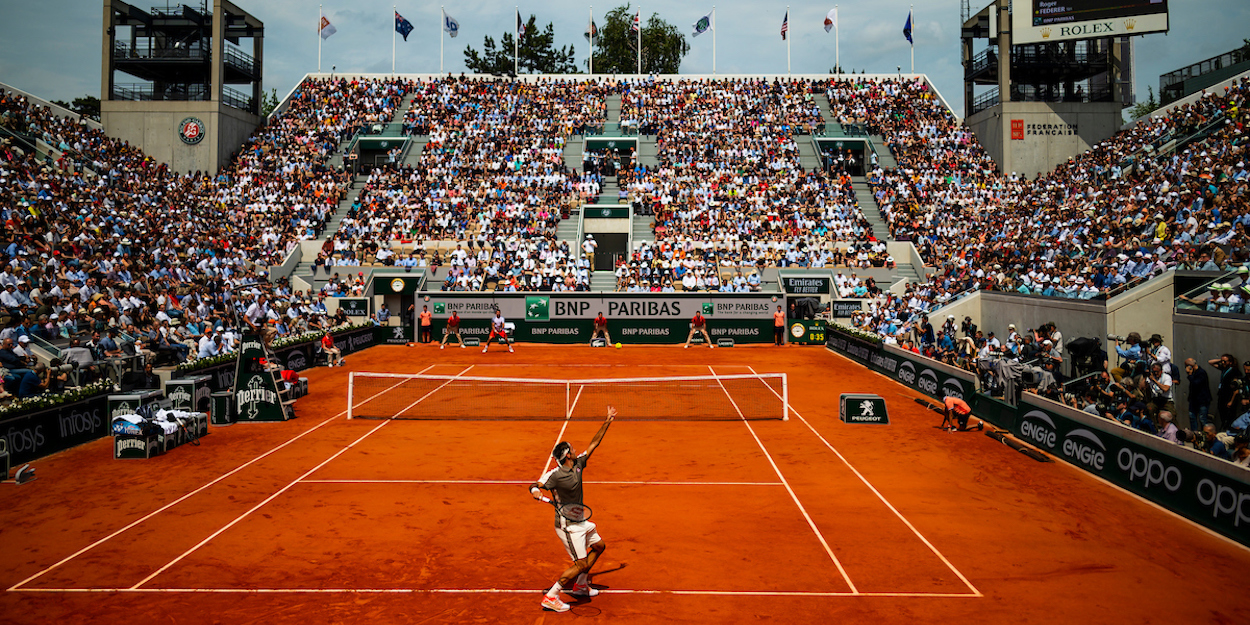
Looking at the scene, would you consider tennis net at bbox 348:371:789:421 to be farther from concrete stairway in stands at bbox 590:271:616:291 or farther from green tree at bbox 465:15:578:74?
green tree at bbox 465:15:578:74

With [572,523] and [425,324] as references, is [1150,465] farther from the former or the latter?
[425,324]

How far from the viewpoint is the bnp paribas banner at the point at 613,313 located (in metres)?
34.1

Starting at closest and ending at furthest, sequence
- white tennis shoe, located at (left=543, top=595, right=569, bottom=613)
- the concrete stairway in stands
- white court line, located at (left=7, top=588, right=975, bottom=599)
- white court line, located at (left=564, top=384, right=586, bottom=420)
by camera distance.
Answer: white tennis shoe, located at (left=543, top=595, right=569, bottom=613) < white court line, located at (left=7, top=588, right=975, bottom=599) < white court line, located at (left=564, top=384, right=586, bottom=420) < the concrete stairway in stands

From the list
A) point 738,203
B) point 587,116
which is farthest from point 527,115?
point 738,203

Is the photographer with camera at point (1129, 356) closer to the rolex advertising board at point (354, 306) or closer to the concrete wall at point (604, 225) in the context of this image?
the concrete wall at point (604, 225)

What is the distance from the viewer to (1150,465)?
12.0 m

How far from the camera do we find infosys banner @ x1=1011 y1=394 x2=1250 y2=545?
33.8 ft

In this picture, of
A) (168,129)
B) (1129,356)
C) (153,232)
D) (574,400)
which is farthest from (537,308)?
(168,129)

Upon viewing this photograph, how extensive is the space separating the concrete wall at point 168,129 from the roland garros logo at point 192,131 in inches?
7.9

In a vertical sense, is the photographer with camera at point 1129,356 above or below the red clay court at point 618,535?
above

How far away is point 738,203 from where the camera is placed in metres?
42.3

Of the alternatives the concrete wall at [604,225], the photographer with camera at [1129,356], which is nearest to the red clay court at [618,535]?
the photographer with camera at [1129,356]

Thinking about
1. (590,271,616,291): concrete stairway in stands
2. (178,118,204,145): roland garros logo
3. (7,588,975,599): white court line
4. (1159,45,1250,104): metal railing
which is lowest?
(7,588,975,599): white court line

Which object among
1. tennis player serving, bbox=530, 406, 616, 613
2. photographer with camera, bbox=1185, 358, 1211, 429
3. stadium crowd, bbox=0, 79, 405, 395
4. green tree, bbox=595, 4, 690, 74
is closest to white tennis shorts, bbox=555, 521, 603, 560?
tennis player serving, bbox=530, 406, 616, 613
